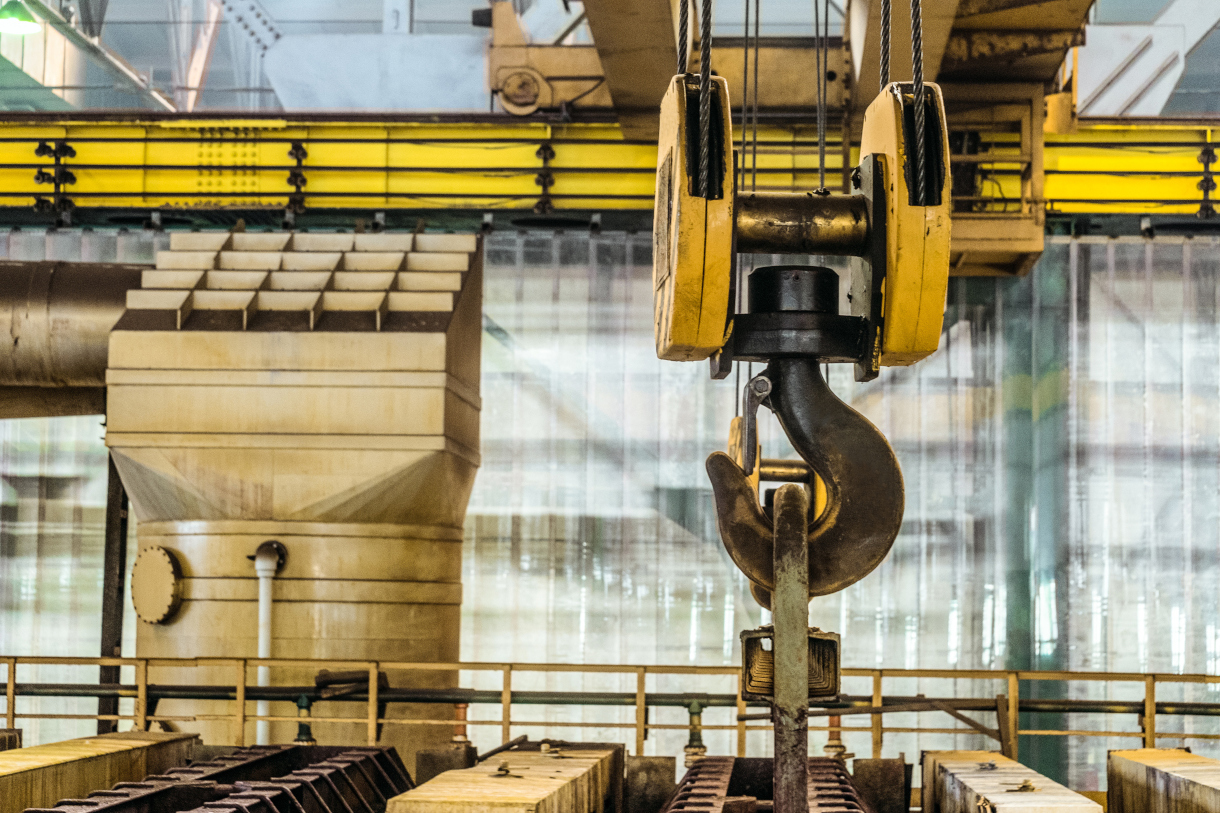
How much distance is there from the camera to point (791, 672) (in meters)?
3.36

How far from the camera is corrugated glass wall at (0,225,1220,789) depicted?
1239 centimetres

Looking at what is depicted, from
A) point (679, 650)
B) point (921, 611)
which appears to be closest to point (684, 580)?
point (679, 650)

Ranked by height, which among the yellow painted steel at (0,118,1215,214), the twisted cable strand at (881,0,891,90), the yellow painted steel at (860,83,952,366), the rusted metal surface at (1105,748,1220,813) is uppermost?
the yellow painted steel at (0,118,1215,214)

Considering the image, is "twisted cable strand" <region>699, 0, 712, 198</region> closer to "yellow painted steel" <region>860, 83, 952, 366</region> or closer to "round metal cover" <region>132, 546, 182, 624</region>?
"yellow painted steel" <region>860, 83, 952, 366</region>

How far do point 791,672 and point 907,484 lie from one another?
9.61 meters

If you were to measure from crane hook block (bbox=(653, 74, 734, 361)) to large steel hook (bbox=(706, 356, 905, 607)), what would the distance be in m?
0.38

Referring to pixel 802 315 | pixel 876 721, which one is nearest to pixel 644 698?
pixel 876 721

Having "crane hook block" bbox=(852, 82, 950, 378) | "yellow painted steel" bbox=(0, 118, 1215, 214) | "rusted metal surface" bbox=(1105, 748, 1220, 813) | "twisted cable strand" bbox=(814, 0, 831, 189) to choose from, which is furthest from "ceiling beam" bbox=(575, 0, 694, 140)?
"crane hook block" bbox=(852, 82, 950, 378)

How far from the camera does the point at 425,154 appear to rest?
13.8 m

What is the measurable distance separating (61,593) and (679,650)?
631cm

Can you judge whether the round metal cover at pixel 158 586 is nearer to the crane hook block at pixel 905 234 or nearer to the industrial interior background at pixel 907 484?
the industrial interior background at pixel 907 484

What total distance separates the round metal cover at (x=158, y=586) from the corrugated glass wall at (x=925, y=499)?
2391 millimetres

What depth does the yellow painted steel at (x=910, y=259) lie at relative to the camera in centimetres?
321

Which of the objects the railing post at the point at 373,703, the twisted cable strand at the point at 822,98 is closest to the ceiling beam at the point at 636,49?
the twisted cable strand at the point at 822,98
